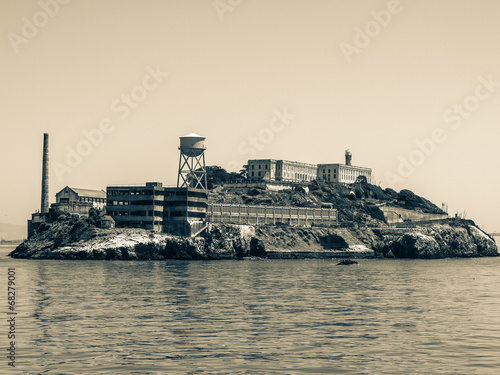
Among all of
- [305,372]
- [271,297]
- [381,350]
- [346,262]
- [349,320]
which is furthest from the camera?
[346,262]

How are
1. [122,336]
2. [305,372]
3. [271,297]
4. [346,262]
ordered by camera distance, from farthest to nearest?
[346,262] → [271,297] → [122,336] → [305,372]

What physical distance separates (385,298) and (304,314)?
69.3ft

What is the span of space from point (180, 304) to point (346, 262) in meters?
120

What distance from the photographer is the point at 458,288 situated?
108 metres

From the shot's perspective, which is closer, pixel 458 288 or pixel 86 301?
pixel 86 301

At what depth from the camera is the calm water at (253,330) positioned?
149 ft

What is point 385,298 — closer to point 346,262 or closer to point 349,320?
point 349,320

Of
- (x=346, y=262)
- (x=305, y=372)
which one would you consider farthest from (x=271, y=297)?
(x=346, y=262)

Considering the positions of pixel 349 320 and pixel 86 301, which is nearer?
pixel 349 320

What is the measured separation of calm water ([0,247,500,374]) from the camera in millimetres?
45438

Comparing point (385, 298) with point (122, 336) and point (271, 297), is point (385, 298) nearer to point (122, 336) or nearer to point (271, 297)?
point (271, 297)

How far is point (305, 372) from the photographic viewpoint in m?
43.3

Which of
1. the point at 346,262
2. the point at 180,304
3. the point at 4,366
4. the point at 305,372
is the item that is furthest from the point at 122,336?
the point at 346,262

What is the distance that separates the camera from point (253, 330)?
5972 cm
